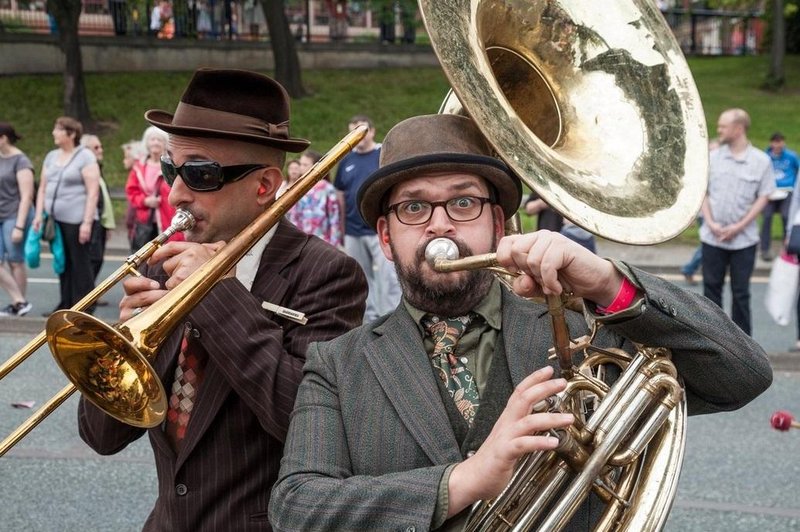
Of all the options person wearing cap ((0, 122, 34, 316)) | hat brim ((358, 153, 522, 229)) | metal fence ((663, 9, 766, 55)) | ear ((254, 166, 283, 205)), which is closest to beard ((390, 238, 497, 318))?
hat brim ((358, 153, 522, 229))

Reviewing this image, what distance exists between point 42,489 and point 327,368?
149 inches

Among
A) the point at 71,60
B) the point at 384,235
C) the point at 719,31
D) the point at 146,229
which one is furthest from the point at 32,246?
the point at 719,31

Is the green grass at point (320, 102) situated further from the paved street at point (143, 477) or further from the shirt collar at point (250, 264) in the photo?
the shirt collar at point (250, 264)

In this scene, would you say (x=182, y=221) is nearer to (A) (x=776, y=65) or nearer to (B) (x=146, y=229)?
(B) (x=146, y=229)

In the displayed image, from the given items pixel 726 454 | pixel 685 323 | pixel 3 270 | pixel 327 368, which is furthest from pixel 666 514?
pixel 3 270

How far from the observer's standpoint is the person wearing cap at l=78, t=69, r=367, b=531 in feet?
8.07

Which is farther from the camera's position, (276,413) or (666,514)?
(276,413)

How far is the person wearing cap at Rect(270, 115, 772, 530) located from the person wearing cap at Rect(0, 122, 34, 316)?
7847 mm

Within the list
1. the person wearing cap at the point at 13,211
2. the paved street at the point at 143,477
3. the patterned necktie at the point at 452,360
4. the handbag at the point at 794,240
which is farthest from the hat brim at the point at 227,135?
the person wearing cap at the point at 13,211

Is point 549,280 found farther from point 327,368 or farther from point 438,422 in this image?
point 327,368

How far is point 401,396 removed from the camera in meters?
2.24

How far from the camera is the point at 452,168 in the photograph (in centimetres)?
228

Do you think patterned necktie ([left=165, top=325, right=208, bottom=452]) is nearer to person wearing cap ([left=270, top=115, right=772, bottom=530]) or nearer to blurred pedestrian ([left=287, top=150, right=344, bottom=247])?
person wearing cap ([left=270, top=115, right=772, bottom=530])

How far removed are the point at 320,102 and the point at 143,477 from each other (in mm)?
17784
